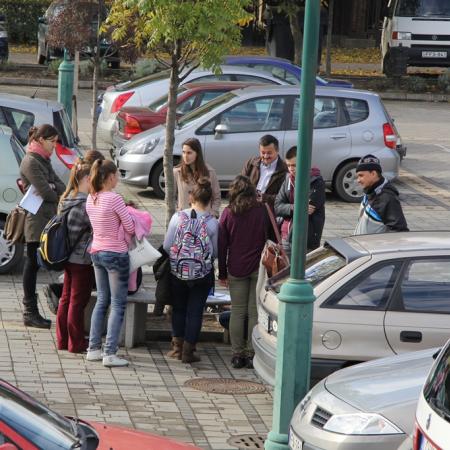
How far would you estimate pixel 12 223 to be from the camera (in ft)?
39.6

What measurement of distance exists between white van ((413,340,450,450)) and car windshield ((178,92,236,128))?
514 inches

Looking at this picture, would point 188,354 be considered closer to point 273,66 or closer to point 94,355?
point 94,355

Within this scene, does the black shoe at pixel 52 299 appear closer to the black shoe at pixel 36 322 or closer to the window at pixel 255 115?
the black shoe at pixel 36 322

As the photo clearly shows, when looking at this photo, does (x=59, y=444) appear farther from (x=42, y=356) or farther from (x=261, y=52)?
(x=261, y=52)

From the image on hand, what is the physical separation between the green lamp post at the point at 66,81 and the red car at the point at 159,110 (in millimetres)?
1301

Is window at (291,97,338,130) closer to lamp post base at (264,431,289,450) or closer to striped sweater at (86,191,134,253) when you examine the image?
striped sweater at (86,191,134,253)

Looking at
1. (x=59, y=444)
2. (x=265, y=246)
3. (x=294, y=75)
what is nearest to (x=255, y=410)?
(x=265, y=246)

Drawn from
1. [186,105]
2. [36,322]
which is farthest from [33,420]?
[186,105]

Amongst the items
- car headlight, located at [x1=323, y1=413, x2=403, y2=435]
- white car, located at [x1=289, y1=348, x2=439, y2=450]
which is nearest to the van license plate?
white car, located at [x1=289, y1=348, x2=439, y2=450]

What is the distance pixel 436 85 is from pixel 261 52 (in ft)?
27.2

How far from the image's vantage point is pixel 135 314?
38.2 feet

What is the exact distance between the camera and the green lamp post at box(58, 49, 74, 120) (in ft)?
73.2

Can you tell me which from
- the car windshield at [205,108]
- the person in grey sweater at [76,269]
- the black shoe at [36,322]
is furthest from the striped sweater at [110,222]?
the car windshield at [205,108]

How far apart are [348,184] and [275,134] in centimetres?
146
